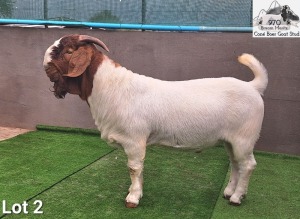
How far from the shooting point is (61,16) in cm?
643

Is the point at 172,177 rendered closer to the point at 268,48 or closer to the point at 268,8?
the point at 268,48

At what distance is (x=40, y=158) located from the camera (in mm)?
5039

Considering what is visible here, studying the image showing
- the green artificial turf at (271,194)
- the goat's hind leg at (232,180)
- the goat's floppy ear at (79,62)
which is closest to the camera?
the goat's floppy ear at (79,62)

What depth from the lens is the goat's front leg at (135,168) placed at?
141 inches

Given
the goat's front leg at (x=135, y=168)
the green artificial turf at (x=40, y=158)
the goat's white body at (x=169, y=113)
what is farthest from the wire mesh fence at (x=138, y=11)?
the goat's front leg at (x=135, y=168)

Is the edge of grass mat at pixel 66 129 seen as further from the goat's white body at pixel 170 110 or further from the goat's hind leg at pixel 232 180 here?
the goat's hind leg at pixel 232 180

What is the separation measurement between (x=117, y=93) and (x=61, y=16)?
11.0ft

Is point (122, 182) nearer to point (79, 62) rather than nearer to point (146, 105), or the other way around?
point (146, 105)

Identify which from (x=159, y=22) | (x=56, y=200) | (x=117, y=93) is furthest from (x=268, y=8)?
(x=56, y=200)

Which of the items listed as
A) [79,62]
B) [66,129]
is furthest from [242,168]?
[66,129]

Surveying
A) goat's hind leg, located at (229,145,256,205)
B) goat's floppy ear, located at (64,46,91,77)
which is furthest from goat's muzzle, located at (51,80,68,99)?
goat's hind leg, located at (229,145,256,205)

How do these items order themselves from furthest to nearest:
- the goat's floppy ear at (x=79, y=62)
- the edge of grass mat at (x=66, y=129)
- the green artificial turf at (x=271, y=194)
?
the edge of grass mat at (x=66, y=129), the green artificial turf at (x=271, y=194), the goat's floppy ear at (x=79, y=62)

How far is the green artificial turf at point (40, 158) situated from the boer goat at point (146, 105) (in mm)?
1067

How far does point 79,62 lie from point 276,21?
3338 mm
